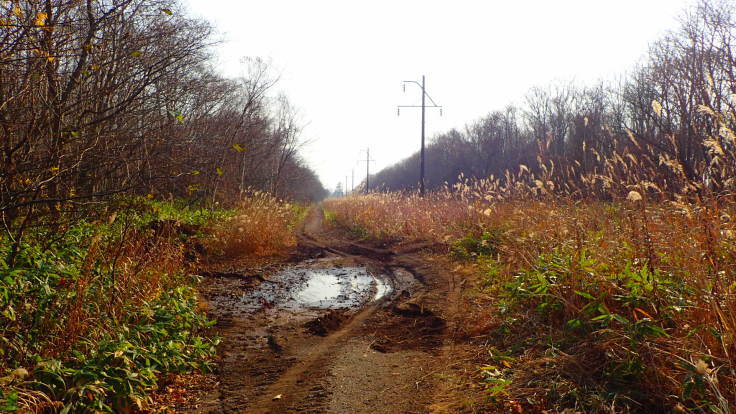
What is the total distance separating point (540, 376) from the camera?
3.30 m

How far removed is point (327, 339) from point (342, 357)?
68 centimetres

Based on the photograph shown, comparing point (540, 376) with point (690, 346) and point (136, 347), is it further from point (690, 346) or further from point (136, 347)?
point (136, 347)

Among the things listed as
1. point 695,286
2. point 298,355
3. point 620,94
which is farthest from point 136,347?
point 620,94

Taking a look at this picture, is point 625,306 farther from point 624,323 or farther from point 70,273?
point 70,273

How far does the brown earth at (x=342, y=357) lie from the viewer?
3469 mm

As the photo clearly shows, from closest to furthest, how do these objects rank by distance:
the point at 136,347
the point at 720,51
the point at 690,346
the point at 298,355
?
the point at 690,346
the point at 136,347
the point at 298,355
the point at 720,51

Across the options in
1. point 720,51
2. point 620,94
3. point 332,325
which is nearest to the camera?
point 332,325

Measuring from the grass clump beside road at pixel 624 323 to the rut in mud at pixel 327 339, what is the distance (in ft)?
2.13

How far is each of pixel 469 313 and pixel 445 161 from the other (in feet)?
206

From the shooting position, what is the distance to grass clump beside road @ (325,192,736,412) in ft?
8.87

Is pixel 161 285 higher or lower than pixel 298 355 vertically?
higher

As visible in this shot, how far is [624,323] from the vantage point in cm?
318

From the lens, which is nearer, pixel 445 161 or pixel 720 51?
pixel 720 51

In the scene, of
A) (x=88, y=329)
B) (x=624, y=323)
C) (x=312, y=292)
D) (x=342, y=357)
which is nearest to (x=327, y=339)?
(x=342, y=357)
